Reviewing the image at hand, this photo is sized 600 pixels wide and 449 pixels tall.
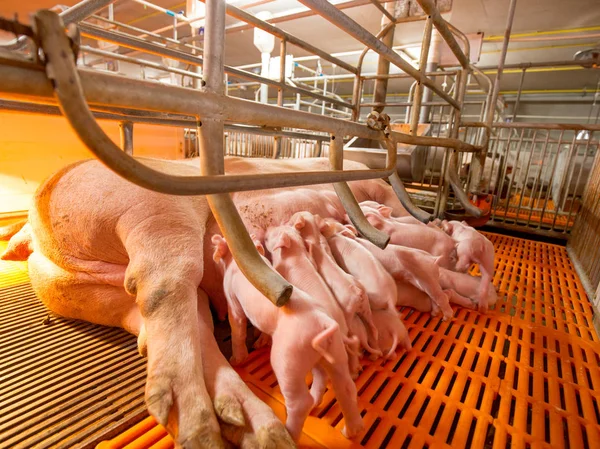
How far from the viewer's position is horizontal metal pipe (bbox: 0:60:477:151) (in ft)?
2.02

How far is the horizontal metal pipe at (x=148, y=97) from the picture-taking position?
61 centimetres

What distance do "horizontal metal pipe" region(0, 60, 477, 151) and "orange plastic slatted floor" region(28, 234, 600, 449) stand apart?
1025 millimetres

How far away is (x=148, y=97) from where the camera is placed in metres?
0.81

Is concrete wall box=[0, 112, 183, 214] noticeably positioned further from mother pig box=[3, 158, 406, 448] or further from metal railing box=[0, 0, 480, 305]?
metal railing box=[0, 0, 480, 305]

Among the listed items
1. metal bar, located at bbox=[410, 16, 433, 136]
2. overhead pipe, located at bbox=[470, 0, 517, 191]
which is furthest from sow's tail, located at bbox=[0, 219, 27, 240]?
overhead pipe, located at bbox=[470, 0, 517, 191]

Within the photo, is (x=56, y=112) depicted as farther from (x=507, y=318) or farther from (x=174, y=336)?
(x=507, y=318)

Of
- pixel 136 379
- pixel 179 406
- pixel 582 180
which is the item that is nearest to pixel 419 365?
pixel 179 406

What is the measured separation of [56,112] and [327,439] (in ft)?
5.81

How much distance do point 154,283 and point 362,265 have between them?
0.96 metres

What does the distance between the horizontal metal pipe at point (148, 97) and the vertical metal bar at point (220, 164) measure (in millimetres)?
60

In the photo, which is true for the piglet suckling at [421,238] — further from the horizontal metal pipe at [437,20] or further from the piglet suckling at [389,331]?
the horizontal metal pipe at [437,20]

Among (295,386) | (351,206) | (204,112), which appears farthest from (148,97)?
(351,206)

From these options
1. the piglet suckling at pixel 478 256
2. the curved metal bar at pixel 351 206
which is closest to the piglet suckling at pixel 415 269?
Answer: the curved metal bar at pixel 351 206

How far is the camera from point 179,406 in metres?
0.96
